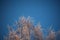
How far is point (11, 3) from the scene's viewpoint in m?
2.37

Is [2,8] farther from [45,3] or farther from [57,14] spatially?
[57,14]

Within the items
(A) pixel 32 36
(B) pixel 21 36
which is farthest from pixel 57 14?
(B) pixel 21 36

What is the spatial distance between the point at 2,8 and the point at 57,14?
119cm

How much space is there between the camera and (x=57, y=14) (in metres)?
2.32

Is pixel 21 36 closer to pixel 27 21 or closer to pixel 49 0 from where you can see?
pixel 27 21

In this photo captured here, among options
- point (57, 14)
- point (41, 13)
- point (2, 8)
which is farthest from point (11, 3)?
point (57, 14)

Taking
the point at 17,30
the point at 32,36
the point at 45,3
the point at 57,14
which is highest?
the point at 45,3

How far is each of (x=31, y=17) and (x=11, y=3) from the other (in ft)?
1.74

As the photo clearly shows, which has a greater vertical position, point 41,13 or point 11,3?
point 11,3

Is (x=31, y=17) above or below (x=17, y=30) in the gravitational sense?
above

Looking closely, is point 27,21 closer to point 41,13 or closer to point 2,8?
point 41,13

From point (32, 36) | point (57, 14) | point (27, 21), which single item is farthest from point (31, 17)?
point (57, 14)

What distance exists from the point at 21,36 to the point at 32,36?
0.23m

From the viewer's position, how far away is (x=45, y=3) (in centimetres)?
234
